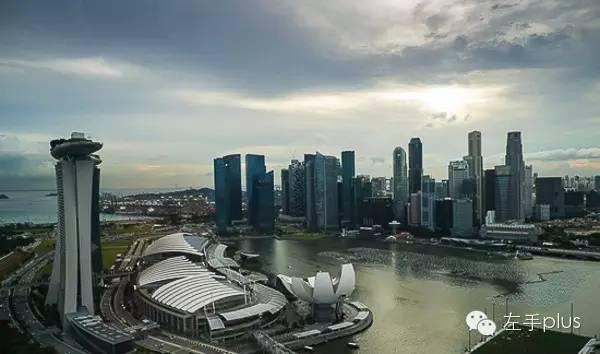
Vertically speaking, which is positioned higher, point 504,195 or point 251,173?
point 251,173

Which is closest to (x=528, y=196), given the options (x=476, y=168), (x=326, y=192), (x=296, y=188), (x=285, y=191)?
(x=476, y=168)

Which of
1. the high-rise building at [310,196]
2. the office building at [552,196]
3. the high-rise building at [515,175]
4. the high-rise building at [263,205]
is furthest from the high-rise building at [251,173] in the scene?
the office building at [552,196]

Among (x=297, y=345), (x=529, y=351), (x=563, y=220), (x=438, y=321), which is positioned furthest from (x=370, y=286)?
(x=563, y=220)

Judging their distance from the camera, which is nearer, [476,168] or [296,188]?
[476,168]

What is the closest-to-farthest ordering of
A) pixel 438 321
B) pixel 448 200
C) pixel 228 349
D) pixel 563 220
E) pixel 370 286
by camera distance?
pixel 228 349 < pixel 438 321 < pixel 370 286 < pixel 448 200 < pixel 563 220

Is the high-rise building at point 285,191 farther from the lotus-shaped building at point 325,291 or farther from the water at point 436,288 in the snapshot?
the lotus-shaped building at point 325,291

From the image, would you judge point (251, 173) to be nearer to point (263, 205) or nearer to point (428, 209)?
point (263, 205)

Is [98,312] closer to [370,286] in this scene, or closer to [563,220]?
[370,286]
